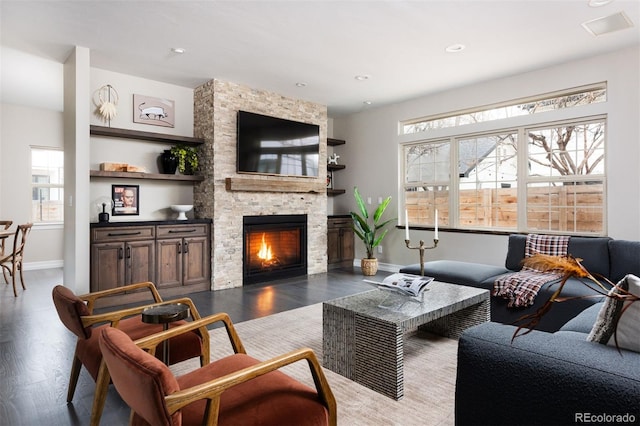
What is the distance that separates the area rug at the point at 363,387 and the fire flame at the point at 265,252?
1.85m

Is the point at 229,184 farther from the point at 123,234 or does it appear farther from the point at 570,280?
the point at 570,280

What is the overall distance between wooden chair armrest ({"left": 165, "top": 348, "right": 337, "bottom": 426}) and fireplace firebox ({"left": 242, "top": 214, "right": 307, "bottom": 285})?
3.87m

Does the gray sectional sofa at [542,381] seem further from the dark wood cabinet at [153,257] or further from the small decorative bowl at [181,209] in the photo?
the small decorative bowl at [181,209]

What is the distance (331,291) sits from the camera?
4711 millimetres

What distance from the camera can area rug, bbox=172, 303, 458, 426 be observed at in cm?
191

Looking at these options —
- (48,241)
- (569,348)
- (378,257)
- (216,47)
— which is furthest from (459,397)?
(48,241)

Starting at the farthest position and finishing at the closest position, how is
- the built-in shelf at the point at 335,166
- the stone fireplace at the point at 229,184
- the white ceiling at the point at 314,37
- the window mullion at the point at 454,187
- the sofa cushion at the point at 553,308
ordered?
the built-in shelf at the point at 335,166
the window mullion at the point at 454,187
the stone fireplace at the point at 229,184
the white ceiling at the point at 314,37
the sofa cushion at the point at 553,308

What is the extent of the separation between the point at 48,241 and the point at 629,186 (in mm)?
8402

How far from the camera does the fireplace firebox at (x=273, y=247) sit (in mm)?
5230

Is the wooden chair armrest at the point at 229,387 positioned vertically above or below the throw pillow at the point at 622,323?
below

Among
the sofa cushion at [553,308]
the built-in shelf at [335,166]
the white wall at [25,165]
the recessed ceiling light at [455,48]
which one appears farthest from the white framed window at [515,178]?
the white wall at [25,165]

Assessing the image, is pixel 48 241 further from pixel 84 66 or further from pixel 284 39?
pixel 284 39

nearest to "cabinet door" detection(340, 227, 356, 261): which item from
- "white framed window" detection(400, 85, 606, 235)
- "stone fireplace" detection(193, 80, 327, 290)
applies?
"white framed window" detection(400, 85, 606, 235)

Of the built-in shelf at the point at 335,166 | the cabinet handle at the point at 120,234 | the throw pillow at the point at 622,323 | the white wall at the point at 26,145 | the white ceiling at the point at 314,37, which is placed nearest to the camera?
the throw pillow at the point at 622,323
